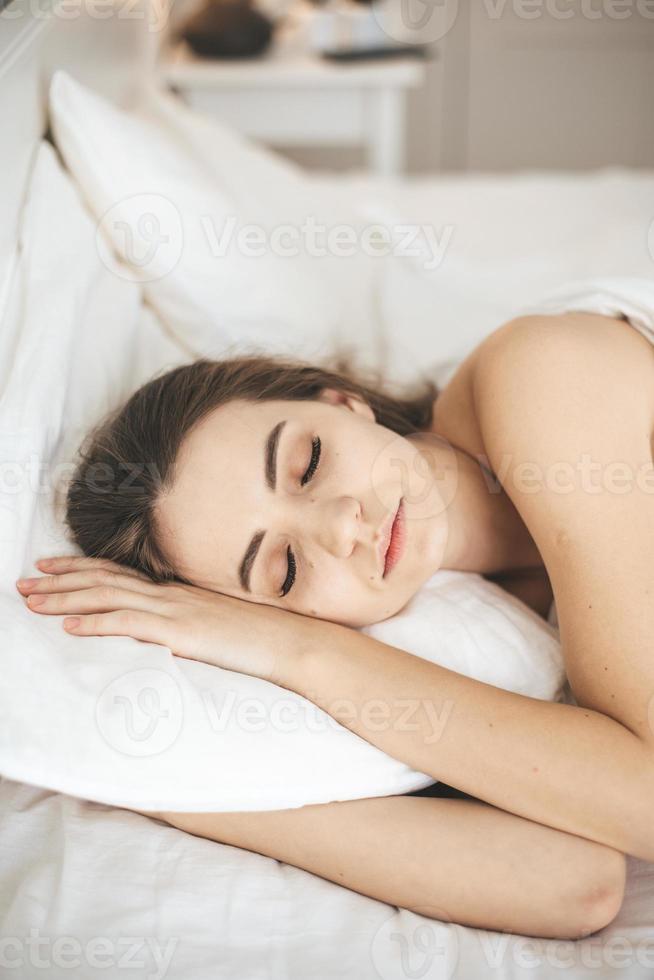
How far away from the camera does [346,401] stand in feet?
3.58

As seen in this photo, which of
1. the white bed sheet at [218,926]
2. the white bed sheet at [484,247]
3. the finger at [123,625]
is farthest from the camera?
the white bed sheet at [484,247]

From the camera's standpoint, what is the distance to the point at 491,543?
1.13 meters

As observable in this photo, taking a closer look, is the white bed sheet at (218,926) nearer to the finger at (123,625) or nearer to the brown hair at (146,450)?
the finger at (123,625)

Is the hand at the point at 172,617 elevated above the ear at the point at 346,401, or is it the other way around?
the ear at the point at 346,401

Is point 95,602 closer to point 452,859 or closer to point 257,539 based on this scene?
point 257,539

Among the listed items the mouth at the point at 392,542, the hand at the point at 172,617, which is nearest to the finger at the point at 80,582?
the hand at the point at 172,617

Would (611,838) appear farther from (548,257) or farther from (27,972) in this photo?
(548,257)

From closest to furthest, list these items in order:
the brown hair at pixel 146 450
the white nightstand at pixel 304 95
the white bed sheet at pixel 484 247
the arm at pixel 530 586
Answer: the brown hair at pixel 146 450
the arm at pixel 530 586
the white bed sheet at pixel 484 247
the white nightstand at pixel 304 95

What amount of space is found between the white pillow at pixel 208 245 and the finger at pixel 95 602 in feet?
1.65

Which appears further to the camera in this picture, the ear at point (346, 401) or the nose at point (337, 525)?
the ear at point (346, 401)

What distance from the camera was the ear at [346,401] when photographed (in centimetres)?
108

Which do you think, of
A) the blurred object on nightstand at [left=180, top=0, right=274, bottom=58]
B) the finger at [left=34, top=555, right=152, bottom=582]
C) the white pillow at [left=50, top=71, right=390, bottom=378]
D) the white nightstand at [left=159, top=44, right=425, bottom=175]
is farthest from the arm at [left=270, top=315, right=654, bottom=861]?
the blurred object on nightstand at [left=180, top=0, right=274, bottom=58]

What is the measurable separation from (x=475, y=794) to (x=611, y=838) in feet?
0.42

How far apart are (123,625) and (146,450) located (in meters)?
0.21
